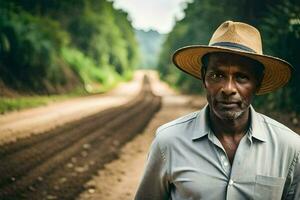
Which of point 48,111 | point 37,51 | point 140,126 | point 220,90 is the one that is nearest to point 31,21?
point 37,51

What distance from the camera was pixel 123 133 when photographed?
13758 millimetres

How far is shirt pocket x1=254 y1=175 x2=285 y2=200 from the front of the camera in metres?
2.36

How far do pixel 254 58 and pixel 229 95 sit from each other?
0.28 metres

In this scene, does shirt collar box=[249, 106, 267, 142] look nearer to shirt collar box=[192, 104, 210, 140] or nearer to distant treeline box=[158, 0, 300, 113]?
shirt collar box=[192, 104, 210, 140]

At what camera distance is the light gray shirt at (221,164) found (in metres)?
2.36

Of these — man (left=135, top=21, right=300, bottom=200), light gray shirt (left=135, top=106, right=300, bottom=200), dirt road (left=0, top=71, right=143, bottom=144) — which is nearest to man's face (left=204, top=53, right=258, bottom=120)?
man (left=135, top=21, right=300, bottom=200)

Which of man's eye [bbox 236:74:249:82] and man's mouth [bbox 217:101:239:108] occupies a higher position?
man's eye [bbox 236:74:249:82]

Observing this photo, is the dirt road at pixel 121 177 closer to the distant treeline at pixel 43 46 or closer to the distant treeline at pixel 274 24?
the distant treeline at pixel 274 24

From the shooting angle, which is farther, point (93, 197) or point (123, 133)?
point (123, 133)

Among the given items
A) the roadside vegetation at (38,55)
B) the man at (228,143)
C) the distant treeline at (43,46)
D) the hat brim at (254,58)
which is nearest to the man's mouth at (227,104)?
the man at (228,143)

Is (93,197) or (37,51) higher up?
(37,51)

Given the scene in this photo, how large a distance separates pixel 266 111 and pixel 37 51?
14.6 meters

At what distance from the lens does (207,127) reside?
2.52m

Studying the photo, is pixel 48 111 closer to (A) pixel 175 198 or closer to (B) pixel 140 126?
(B) pixel 140 126
